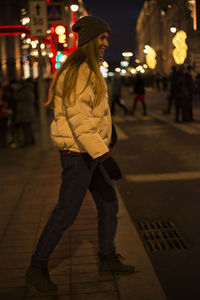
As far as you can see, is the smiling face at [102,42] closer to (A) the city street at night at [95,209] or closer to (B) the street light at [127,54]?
(A) the city street at night at [95,209]

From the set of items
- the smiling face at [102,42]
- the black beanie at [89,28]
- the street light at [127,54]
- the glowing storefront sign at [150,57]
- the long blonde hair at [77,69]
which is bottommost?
the long blonde hair at [77,69]

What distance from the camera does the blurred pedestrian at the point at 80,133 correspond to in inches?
119

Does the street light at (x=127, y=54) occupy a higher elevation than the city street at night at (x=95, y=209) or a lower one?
higher

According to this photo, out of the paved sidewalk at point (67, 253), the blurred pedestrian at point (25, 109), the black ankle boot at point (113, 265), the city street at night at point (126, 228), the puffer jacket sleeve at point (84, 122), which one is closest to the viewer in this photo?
the puffer jacket sleeve at point (84, 122)

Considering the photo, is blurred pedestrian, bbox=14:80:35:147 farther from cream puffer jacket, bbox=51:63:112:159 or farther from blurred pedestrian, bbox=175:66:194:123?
cream puffer jacket, bbox=51:63:112:159

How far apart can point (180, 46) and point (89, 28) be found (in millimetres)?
3747

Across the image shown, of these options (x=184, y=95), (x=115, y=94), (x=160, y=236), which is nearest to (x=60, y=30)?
A: (x=115, y=94)

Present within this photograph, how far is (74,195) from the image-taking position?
3223 millimetres

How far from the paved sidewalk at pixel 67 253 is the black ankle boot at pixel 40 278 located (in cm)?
5

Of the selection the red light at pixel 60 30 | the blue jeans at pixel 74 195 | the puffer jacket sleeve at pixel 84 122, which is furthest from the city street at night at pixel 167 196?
the red light at pixel 60 30

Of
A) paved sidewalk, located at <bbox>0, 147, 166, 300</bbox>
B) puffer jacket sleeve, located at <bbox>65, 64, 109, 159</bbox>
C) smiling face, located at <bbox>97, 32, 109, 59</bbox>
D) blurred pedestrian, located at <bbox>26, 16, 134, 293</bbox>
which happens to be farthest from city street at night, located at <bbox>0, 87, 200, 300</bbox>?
smiling face, located at <bbox>97, 32, 109, 59</bbox>

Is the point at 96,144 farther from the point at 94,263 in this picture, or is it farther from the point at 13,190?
the point at 13,190

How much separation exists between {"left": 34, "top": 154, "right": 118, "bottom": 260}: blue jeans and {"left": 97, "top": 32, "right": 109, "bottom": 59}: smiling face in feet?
2.43

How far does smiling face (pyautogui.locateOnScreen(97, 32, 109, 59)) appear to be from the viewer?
10.5ft
